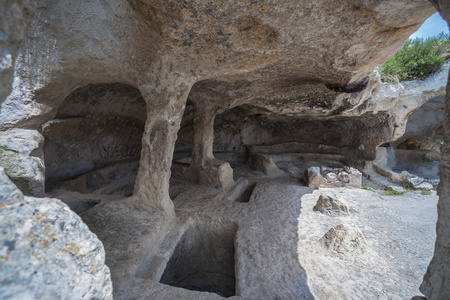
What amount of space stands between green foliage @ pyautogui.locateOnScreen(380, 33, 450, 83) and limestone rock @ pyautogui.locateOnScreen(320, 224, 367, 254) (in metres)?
5.52

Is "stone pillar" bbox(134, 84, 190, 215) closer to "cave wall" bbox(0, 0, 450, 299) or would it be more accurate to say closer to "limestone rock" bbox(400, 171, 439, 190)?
"cave wall" bbox(0, 0, 450, 299)

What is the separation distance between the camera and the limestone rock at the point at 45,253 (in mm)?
684

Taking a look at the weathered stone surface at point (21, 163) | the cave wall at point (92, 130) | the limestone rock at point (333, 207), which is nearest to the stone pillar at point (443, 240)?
the limestone rock at point (333, 207)

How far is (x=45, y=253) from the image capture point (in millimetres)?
791

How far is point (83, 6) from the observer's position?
231 centimetres

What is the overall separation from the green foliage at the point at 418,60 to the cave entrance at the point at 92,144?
7442mm

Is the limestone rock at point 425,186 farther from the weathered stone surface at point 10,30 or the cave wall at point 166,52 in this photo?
the weathered stone surface at point 10,30

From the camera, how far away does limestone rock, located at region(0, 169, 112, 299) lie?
0.68m

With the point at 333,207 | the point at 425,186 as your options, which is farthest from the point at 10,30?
the point at 425,186

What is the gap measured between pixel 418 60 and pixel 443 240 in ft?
26.3

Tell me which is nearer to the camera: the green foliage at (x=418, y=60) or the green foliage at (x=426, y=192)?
the green foliage at (x=426, y=192)

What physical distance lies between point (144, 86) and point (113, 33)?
0.78 m

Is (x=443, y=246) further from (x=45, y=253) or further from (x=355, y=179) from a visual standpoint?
(x=355, y=179)

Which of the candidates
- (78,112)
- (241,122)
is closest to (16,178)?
(78,112)
